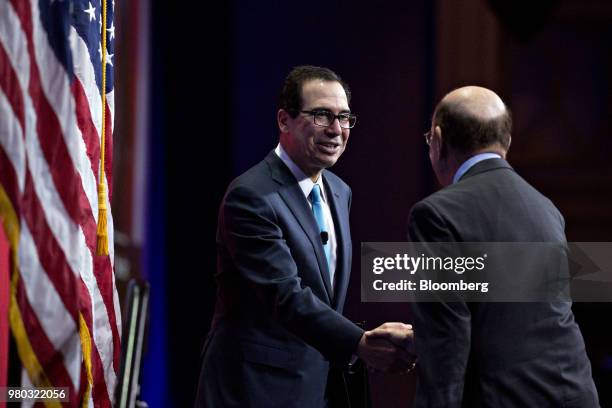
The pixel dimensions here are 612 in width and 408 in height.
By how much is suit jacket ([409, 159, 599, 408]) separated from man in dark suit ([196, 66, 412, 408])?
604 millimetres

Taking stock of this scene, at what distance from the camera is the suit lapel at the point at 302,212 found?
10.3 ft

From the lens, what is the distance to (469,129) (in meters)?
2.62

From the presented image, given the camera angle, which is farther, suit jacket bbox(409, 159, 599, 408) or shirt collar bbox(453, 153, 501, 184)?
shirt collar bbox(453, 153, 501, 184)

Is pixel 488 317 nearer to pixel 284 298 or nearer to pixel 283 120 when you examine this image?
pixel 284 298

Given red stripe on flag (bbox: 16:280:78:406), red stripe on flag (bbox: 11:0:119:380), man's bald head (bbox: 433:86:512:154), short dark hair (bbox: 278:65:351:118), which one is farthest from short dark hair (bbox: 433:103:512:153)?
red stripe on flag (bbox: 16:280:78:406)

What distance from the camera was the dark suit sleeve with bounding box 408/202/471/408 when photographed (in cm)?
238

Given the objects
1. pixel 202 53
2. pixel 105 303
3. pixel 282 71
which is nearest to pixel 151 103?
pixel 202 53

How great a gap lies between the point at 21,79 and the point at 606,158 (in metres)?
3.79

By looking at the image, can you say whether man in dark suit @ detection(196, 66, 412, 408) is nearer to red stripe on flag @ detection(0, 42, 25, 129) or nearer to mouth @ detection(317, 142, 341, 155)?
mouth @ detection(317, 142, 341, 155)

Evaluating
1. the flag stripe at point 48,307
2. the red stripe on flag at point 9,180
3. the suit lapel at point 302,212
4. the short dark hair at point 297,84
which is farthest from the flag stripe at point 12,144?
the short dark hair at point 297,84

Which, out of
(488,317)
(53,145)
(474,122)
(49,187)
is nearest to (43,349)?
(49,187)

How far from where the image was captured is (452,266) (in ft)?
7.97

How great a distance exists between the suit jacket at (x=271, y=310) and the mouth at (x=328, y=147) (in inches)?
6.9

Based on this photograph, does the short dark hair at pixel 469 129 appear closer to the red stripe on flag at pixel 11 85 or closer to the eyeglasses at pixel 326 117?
the eyeglasses at pixel 326 117
